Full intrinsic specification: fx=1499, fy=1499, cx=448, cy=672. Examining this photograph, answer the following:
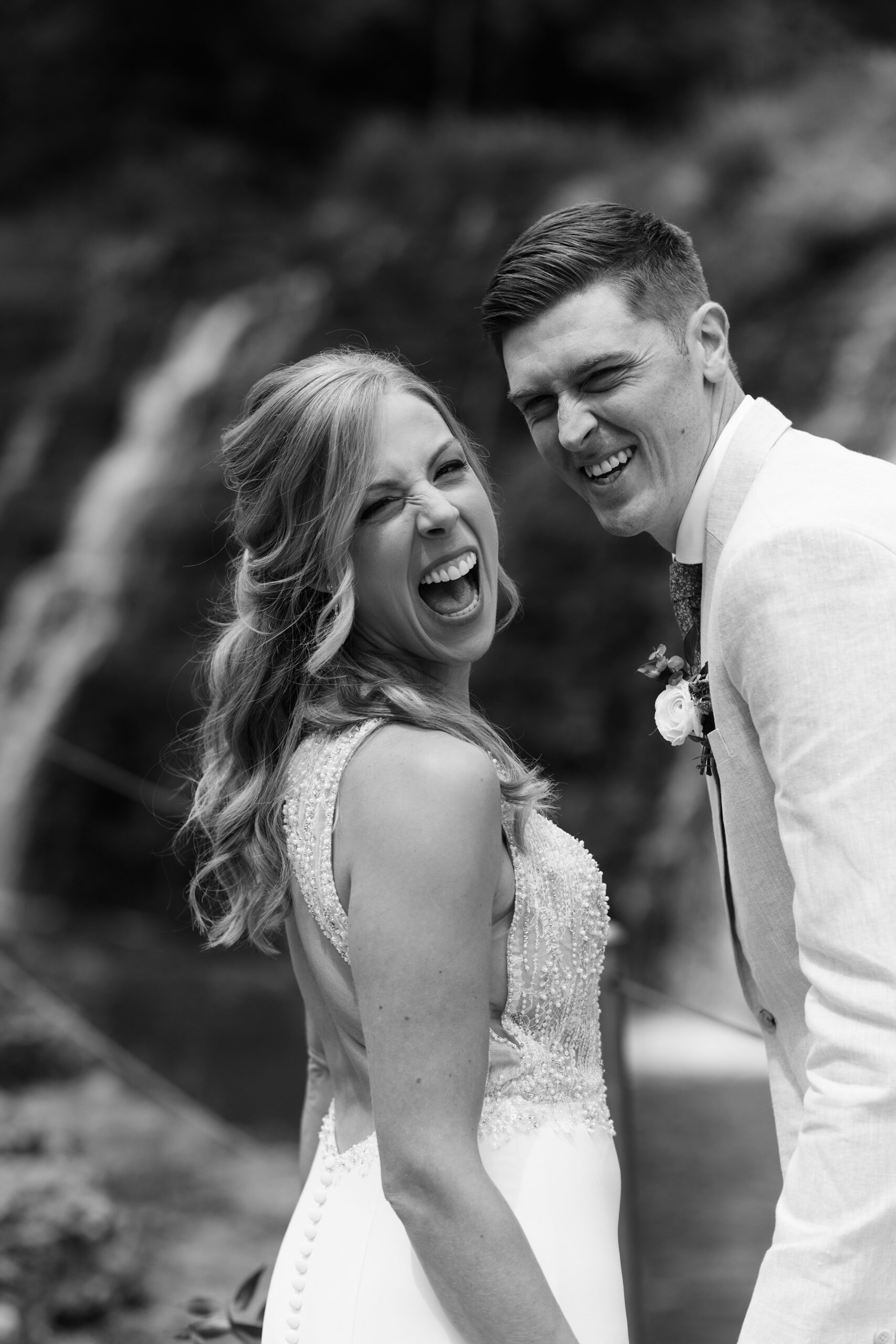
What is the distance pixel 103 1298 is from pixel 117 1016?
468cm

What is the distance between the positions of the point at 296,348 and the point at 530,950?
10.6 meters

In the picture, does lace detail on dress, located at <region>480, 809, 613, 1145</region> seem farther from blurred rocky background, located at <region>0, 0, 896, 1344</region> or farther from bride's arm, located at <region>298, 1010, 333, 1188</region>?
blurred rocky background, located at <region>0, 0, 896, 1344</region>

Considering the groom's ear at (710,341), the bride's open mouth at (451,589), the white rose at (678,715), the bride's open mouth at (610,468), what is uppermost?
the groom's ear at (710,341)

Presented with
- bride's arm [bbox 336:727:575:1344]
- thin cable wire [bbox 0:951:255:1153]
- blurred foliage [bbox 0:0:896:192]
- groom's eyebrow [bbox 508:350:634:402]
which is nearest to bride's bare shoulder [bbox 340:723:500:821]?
bride's arm [bbox 336:727:575:1344]

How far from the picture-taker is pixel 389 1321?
5.52 feet

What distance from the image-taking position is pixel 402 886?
1.63m

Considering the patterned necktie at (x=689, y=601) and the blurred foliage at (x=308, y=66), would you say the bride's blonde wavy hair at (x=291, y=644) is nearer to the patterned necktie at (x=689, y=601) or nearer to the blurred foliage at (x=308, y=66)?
the patterned necktie at (x=689, y=601)

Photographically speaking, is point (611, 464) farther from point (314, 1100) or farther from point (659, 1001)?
point (659, 1001)

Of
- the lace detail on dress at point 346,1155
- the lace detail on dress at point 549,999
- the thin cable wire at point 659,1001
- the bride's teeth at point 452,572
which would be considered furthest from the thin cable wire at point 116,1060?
the bride's teeth at point 452,572

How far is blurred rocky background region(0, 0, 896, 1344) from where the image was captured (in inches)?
315

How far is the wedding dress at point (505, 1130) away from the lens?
5.62 feet

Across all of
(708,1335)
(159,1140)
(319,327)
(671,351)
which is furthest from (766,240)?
(671,351)

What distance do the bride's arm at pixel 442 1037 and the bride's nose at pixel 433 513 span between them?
37 centimetres

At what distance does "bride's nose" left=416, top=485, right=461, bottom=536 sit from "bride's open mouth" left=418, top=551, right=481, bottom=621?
60 millimetres
